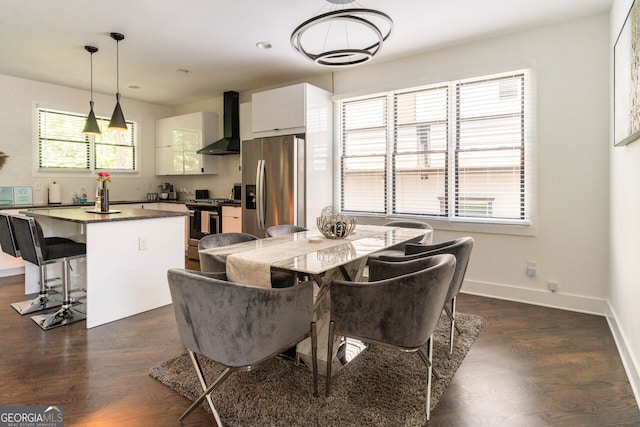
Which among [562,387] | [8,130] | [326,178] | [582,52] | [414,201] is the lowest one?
[562,387]

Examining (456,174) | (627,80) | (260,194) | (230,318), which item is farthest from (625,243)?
(260,194)

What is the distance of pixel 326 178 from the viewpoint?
4.81 meters

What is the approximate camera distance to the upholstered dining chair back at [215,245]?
230 cm

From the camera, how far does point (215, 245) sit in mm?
2516

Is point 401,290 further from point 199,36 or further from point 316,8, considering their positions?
point 199,36

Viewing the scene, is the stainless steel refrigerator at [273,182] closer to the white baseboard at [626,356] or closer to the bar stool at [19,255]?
the bar stool at [19,255]

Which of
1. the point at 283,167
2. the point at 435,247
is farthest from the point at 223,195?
the point at 435,247

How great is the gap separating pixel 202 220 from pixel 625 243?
16.6 feet

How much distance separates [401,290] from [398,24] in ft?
9.20

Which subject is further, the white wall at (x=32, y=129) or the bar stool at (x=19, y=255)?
the white wall at (x=32, y=129)

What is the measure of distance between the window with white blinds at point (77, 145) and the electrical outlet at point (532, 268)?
5839mm

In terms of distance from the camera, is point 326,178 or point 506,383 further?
point 326,178

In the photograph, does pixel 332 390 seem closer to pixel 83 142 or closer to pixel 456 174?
pixel 456 174

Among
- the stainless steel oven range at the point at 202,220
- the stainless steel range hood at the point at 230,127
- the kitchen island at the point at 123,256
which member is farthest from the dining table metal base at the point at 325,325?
the stainless steel range hood at the point at 230,127
